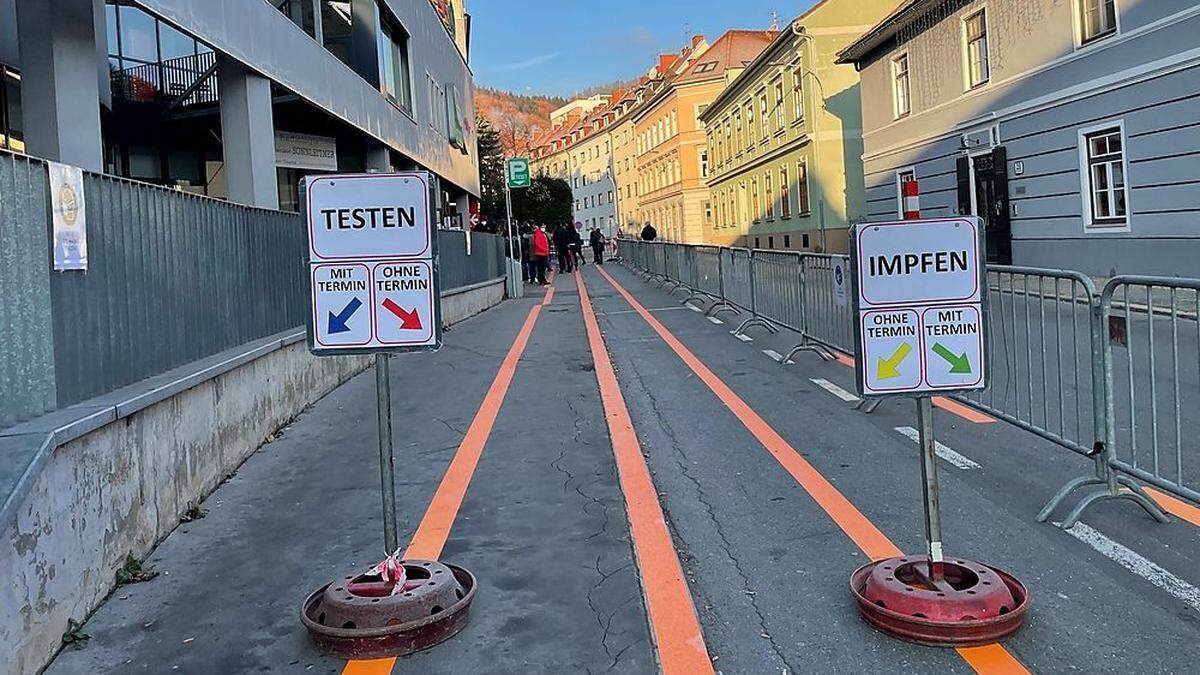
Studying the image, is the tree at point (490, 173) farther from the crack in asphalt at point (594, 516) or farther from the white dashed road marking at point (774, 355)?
the crack in asphalt at point (594, 516)

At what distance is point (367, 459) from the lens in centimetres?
707

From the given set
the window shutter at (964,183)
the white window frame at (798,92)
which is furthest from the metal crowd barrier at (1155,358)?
the white window frame at (798,92)

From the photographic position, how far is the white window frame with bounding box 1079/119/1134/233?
57.2ft

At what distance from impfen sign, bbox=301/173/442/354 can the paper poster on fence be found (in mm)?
1392

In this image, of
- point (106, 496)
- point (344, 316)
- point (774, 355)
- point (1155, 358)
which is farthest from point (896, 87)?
point (106, 496)

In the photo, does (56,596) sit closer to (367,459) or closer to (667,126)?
(367,459)

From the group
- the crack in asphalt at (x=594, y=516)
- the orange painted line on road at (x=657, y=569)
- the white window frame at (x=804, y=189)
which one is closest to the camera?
the orange painted line on road at (x=657, y=569)

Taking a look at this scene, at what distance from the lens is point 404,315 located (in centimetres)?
420

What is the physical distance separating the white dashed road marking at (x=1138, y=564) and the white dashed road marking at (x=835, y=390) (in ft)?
11.7

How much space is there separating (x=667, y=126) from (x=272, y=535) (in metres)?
75.4

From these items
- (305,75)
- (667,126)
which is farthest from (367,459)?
(667,126)

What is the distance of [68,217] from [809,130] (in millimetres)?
37457

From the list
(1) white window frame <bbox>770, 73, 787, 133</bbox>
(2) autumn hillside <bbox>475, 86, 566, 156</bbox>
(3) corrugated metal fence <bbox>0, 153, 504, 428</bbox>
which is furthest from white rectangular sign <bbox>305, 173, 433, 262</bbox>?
(2) autumn hillside <bbox>475, 86, 566, 156</bbox>

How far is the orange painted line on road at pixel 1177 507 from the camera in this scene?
16.4 feet
